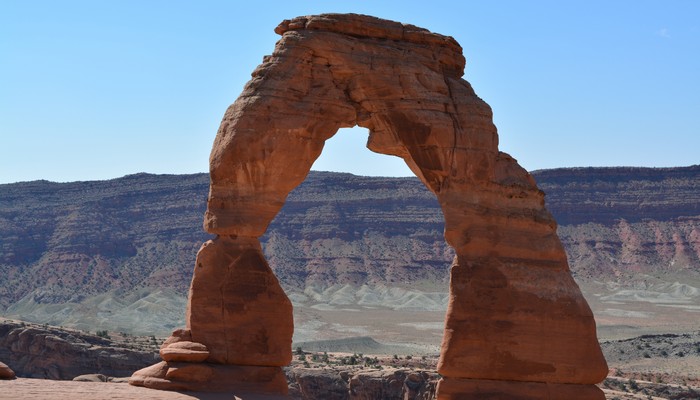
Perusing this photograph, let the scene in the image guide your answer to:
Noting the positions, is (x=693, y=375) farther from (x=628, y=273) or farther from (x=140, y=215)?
(x=140, y=215)

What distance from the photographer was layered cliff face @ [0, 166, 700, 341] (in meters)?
118

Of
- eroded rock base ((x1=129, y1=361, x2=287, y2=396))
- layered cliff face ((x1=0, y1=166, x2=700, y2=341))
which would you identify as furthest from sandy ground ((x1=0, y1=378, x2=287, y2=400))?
→ layered cliff face ((x1=0, y1=166, x2=700, y2=341))

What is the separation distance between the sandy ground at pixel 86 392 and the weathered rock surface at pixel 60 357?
14608mm

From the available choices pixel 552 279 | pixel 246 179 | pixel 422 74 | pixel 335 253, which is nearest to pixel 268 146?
pixel 246 179

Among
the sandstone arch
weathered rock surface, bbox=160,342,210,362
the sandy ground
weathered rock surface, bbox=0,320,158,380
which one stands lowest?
weathered rock surface, bbox=0,320,158,380

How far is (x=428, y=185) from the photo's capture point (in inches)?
1048

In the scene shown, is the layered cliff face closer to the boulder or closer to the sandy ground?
the boulder

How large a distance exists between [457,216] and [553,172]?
356 feet

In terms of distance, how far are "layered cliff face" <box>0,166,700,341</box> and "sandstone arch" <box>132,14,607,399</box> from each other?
3351 inches

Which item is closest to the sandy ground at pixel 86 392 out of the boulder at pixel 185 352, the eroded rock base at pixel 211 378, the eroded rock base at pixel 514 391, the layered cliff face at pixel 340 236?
the eroded rock base at pixel 211 378

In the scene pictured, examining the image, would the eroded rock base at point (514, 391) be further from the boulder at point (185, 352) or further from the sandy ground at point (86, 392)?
the boulder at point (185, 352)

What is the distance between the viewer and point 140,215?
12988cm

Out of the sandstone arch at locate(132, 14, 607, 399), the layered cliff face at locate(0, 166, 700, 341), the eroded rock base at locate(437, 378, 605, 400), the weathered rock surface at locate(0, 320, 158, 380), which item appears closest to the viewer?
the eroded rock base at locate(437, 378, 605, 400)

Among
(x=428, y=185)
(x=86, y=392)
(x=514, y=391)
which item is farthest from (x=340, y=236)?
(x=86, y=392)
